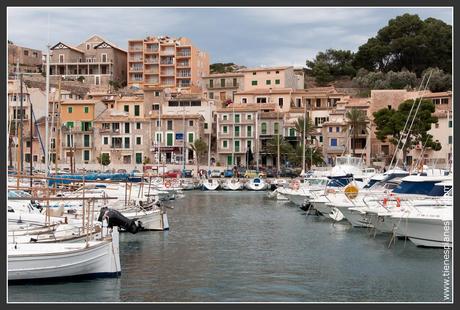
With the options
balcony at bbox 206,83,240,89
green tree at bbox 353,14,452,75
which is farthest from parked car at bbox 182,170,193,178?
green tree at bbox 353,14,452,75

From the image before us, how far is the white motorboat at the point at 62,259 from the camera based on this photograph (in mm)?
18281

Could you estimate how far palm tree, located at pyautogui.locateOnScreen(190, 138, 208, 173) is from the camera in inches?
2899

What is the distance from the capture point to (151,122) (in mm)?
76938

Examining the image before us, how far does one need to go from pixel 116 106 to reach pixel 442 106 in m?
31.3

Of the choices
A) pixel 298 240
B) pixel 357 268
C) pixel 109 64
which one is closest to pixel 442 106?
pixel 109 64

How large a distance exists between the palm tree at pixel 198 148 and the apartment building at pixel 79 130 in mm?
9895

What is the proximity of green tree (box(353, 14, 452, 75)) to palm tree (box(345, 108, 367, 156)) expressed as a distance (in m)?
24.2

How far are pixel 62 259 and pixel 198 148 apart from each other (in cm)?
5528

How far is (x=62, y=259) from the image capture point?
18.6 meters

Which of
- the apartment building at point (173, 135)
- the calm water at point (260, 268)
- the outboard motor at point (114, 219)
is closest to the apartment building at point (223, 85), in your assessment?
the apartment building at point (173, 135)

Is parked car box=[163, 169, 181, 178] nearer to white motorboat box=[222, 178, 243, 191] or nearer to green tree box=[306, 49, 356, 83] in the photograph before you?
white motorboat box=[222, 178, 243, 191]

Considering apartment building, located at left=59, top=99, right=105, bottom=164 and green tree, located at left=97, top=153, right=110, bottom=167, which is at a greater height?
apartment building, located at left=59, top=99, right=105, bottom=164

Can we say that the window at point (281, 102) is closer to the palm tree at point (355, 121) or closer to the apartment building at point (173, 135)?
the apartment building at point (173, 135)

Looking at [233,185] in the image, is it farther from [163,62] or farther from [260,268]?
[260,268]
